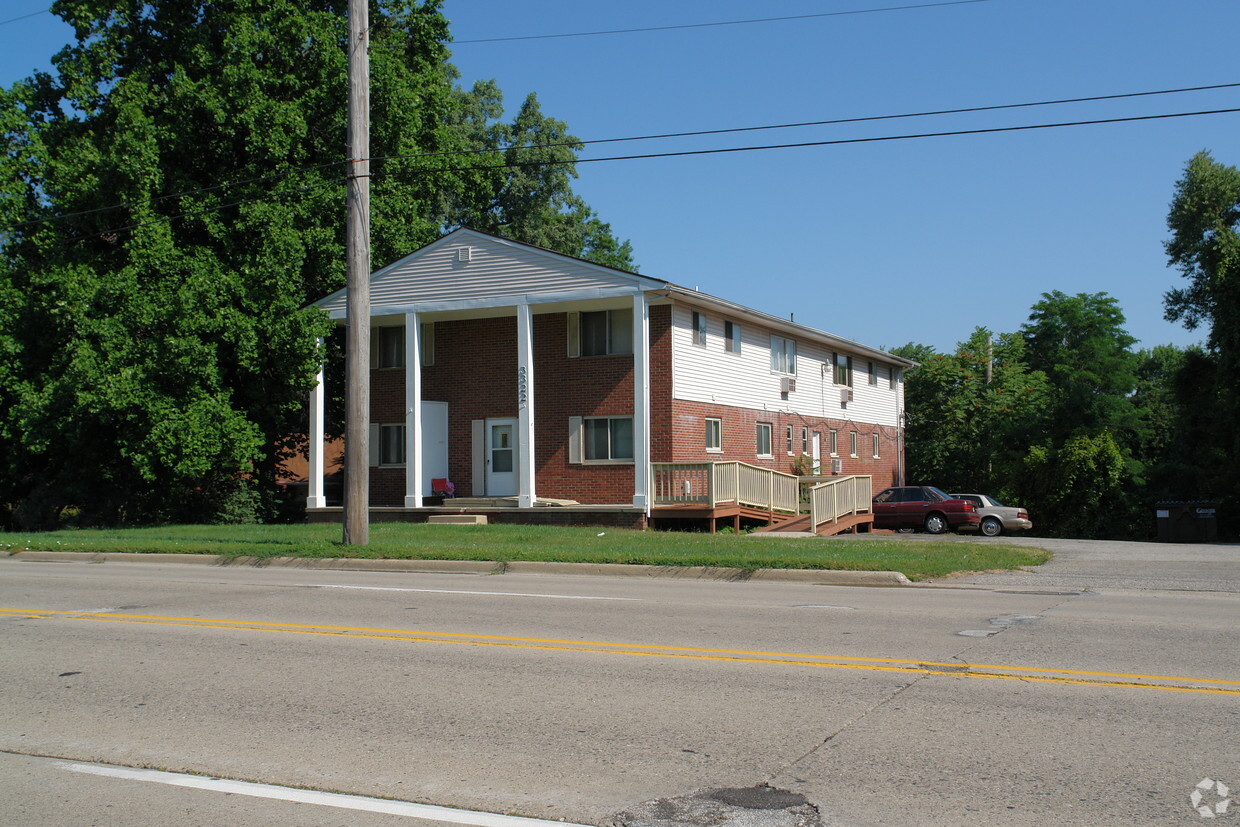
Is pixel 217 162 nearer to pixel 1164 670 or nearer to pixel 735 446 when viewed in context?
pixel 735 446

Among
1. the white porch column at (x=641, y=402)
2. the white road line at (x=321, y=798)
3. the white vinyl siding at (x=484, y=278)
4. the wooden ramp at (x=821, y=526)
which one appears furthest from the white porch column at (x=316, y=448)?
the white road line at (x=321, y=798)

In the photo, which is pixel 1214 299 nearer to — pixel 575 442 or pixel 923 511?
pixel 923 511

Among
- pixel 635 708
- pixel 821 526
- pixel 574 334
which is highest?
pixel 574 334

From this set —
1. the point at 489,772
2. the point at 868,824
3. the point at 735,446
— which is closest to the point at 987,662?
the point at 868,824

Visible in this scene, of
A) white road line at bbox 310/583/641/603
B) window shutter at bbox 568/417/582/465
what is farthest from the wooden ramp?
white road line at bbox 310/583/641/603

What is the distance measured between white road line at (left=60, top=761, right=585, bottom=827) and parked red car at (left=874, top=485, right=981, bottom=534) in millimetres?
28495

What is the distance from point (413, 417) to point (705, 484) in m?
7.97

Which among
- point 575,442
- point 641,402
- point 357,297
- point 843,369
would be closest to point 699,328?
point 641,402

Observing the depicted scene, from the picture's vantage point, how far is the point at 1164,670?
26.6 feet

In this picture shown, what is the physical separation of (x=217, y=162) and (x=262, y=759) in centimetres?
2710

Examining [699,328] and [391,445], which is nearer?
[699,328]

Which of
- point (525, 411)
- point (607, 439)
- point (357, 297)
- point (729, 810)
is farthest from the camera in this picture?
point (607, 439)

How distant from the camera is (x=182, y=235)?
1171 inches

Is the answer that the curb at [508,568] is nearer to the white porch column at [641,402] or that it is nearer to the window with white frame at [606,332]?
the white porch column at [641,402]
